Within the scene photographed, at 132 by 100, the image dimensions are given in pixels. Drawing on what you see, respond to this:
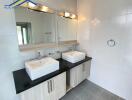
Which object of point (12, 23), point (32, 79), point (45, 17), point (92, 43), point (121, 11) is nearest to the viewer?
point (32, 79)

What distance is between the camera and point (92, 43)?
2.17 metres

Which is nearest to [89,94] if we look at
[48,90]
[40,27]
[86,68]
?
[86,68]

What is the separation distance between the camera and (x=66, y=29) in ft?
7.47

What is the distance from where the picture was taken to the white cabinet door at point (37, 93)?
118 cm

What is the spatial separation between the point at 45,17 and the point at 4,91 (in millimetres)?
1558

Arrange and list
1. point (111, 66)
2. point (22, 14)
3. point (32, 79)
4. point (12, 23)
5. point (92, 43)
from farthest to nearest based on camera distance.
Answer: point (92, 43) → point (111, 66) → point (22, 14) → point (12, 23) → point (32, 79)

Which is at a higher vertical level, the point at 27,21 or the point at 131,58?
the point at 27,21

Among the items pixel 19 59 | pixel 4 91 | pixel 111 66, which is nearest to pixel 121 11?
pixel 111 66

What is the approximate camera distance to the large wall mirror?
1.52 meters

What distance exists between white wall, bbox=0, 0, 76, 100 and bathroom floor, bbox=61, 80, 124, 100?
1.15 m

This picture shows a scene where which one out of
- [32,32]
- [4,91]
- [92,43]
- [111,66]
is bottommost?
[4,91]

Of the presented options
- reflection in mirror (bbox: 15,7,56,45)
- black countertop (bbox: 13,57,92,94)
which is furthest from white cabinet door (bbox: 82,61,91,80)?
reflection in mirror (bbox: 15,7,56,45)

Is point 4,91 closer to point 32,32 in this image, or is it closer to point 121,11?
point 32,32

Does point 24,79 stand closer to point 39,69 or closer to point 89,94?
point 39,69
